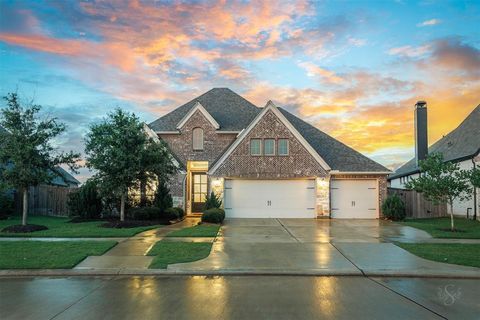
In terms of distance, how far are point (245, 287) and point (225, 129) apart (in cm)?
2000

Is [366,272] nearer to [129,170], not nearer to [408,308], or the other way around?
[408,308]

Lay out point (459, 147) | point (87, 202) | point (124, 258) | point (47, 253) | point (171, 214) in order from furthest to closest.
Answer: point (459, 147), point (87, 202), point (171, 214), point (47, 253), point (124, 258)

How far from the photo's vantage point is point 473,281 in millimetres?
9367

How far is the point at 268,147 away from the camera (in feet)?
84.4

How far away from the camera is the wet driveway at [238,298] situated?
21.7 feet

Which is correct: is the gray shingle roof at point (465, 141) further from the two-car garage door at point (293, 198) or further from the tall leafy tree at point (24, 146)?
the tall leafy tree at point (24, 146)

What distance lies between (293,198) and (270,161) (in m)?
2.73

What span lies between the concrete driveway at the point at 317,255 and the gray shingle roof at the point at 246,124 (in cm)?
885

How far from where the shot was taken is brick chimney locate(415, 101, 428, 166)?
112 ft

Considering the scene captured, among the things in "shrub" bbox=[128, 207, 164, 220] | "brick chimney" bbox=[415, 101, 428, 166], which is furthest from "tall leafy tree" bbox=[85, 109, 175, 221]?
"brick chimney" bbox=[415, 101, 428, 166]

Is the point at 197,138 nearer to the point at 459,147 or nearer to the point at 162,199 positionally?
the point at 162,199

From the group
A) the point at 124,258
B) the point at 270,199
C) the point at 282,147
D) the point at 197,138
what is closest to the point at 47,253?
the point at 124,258

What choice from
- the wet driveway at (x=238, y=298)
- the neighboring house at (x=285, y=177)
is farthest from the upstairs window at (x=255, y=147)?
the wet driveway at (x=238, y=298)

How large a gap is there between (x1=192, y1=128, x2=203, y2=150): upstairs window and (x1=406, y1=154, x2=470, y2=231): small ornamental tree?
537 inches
